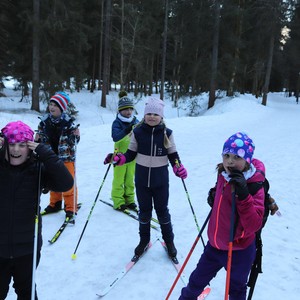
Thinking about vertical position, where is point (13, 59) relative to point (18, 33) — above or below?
below

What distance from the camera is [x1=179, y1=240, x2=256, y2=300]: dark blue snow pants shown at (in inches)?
100

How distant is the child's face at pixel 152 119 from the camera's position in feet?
12.1

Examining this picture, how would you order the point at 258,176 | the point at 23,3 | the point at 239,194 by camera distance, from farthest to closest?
the point at 23,3
the point at 258,176
the point at 239,194

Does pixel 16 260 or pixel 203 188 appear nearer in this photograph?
pixel 16 260

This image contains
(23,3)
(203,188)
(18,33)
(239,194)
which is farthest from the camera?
(18,33)

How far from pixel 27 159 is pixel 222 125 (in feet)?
44.3

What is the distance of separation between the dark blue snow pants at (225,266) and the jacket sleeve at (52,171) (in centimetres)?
138

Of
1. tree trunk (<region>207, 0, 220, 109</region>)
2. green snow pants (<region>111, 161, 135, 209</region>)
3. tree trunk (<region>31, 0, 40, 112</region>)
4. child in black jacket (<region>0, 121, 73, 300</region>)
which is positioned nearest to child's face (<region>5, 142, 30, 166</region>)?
child in black jacket (<region>0, 121, 73, 300</region>)

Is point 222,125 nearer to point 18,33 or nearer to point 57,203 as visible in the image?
point 57,203

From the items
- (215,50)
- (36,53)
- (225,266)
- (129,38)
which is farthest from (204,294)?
(129,38)

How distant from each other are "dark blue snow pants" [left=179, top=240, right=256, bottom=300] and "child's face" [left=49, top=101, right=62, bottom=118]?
299cm

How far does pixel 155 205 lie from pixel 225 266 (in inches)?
55.6

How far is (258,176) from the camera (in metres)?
2.37

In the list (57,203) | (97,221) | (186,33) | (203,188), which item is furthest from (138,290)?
(186,33)
